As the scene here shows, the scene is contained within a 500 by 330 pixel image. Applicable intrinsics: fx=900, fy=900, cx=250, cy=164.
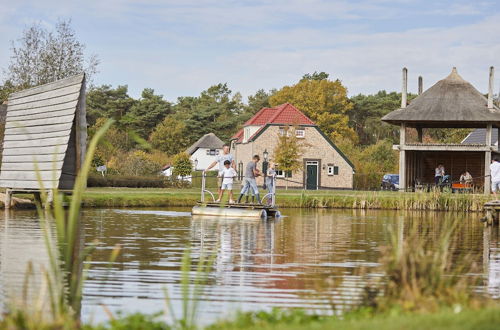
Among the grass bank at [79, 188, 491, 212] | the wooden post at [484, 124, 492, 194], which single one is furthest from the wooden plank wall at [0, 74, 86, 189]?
the wooden post at [484, 124, 492, 194]

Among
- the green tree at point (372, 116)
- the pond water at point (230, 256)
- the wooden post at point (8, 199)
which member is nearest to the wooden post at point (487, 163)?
the pond water at point (230, 256)

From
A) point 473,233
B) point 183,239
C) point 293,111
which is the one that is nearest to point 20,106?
→ point 183,239

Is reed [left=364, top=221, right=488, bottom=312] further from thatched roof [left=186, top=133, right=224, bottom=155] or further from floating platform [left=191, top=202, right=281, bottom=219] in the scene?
thatched roof [left=186, top=133, right=224, bottom=155]

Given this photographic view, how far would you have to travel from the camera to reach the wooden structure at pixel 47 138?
29.1 m

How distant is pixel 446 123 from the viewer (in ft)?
158

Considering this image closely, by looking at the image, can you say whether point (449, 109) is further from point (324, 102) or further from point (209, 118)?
point (209, 118)

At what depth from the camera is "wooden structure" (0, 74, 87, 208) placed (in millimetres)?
29141

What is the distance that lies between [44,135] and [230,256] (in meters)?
15.4

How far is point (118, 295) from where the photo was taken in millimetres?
10773

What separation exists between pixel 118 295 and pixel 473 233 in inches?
575

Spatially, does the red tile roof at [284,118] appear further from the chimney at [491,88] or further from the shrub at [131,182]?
the chimney at [491,88]

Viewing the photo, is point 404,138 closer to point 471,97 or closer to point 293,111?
point 471,97

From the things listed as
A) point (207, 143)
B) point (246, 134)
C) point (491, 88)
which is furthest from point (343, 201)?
point (207, 143)

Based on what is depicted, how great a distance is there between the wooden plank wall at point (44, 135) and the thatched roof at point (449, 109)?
20.3m
